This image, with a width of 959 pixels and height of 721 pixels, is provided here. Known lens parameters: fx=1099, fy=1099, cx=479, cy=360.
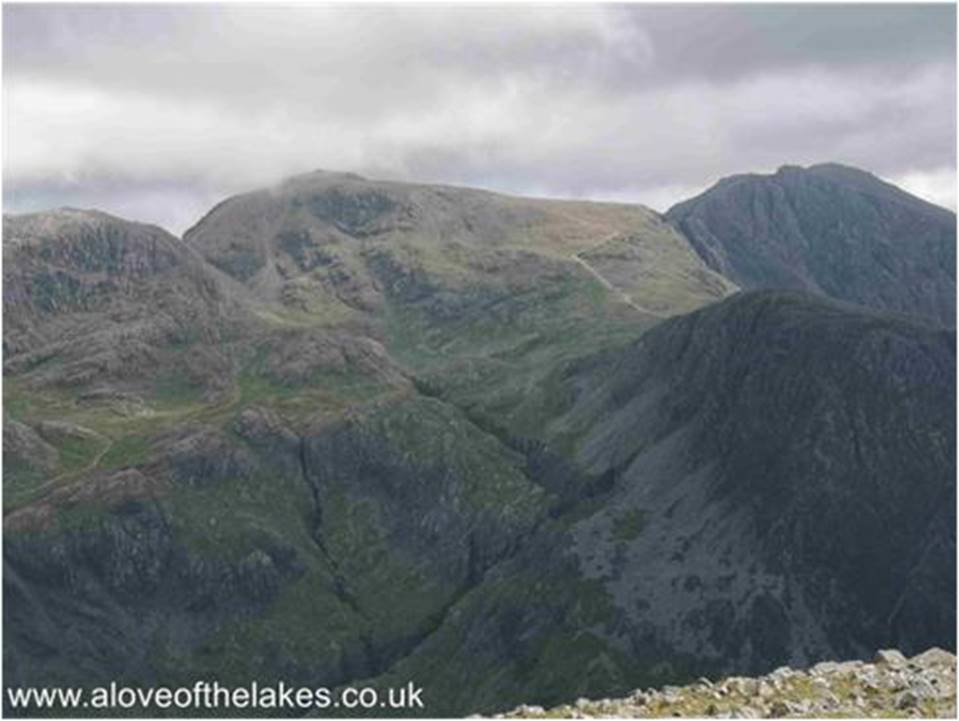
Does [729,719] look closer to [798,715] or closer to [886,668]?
[798,715]

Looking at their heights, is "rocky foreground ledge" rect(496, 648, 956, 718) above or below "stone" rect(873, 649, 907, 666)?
above

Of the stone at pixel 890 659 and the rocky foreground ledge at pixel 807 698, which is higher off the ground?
the rocky foreground ledge at pixel 807 698

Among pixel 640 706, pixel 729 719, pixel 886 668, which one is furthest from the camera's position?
pixel 886 668

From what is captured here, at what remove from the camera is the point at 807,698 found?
144ft

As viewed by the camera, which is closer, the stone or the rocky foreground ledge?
the rocky foreground ledge

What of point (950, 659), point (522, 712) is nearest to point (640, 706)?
point (522, 712)

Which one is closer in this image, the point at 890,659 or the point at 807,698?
the point at 807,698

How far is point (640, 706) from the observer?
45.4 meters

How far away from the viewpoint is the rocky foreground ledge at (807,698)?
42594 millimetres

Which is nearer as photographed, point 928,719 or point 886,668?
point 928,719

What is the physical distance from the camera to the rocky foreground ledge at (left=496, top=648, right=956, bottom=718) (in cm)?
4259

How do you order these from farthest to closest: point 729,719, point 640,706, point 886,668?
point 886,668
point 640,706
point 729,719

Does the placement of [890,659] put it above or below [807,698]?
below

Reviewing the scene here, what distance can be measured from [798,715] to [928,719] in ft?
16.6
